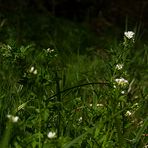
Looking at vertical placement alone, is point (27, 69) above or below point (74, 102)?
above

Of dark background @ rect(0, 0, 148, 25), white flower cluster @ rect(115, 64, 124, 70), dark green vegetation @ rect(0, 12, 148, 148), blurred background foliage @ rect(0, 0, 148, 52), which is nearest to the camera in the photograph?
dark green vegetation @ rect(0, 12, 148, 148)

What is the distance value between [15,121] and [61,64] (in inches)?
97.1

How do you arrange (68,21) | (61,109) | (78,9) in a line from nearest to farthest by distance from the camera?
(61,109) < (68,21) < (78,9)

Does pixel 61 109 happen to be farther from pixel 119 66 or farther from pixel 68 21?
pixel 68 21

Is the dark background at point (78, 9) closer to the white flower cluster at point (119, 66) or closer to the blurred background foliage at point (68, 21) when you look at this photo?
the blurred background foliage at point (68, 21)

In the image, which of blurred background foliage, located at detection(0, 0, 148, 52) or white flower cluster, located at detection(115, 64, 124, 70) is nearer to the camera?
white flower cluster, located at detection(115, 64, 124, 70)

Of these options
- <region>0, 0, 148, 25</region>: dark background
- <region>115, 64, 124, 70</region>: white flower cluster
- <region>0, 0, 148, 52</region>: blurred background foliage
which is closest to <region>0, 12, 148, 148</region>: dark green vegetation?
<region>115, 64, 124, 70</region>: white flower cluster

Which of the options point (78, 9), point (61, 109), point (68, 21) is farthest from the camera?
point (78, 9)

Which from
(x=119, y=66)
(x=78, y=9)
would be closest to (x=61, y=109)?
(x=119, y=66)

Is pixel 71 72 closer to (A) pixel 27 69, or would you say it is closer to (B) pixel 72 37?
(A) pixel 27 69

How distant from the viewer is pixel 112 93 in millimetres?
2186

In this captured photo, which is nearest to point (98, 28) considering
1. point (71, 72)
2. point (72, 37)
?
point (72, 37)

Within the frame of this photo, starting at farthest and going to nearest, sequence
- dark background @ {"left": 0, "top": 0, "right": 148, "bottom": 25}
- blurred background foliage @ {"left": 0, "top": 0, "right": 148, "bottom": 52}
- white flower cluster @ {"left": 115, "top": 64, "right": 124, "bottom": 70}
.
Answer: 1. dark background @ {"left": 0, "top": 0, "right": 148, "bottom": 25}
2. blurred background foliage @ {"left": 0, "top": 0, "right": 148, "bottom": 52}
3. white flower cluster @ {"left": 115, "top": 64, "right": 124, "bottom": 70}

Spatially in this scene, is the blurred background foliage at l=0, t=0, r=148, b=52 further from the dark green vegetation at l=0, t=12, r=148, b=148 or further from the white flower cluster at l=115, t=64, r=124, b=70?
the white flower cluster at l=115, t=64, r=124, b=70
